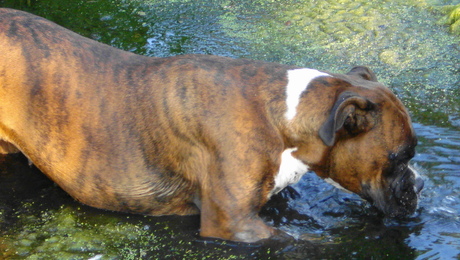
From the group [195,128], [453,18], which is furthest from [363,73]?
[453,18]

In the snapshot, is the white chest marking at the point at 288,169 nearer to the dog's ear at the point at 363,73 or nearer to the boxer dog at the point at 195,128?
the boxer dog at the point at 195,128

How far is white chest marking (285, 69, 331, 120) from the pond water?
2.92ft

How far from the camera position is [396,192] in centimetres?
413

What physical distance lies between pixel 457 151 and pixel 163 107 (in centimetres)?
248

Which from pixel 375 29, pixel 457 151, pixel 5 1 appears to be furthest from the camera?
pixel 5 1

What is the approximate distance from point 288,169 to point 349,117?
56cm

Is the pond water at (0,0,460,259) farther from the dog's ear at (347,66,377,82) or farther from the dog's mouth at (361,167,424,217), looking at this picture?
the dog's ear at (347,66,377,82)

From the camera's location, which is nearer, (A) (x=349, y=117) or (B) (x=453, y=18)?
(A) (x=349, y=117)

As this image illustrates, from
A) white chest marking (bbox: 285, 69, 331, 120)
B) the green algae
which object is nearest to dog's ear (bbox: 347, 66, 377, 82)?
white chest marking (bbox: 285, 69, 331, 120)

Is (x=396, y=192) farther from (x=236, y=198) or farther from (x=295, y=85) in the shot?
(x=236, y=198)

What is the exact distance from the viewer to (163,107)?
4.13m

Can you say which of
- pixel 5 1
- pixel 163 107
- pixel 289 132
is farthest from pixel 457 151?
pixel 5 1

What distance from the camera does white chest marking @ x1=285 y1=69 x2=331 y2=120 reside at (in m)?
4.03

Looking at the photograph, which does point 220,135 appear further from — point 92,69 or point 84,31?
point 84,31
